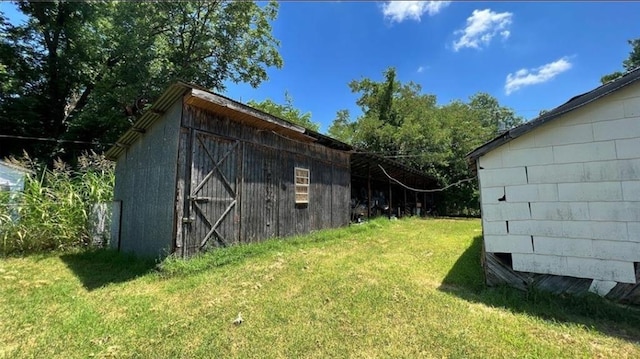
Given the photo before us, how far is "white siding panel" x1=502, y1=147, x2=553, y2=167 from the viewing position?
190 inches

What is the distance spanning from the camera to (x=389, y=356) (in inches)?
118

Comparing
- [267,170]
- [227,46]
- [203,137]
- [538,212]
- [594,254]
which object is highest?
[227,46]

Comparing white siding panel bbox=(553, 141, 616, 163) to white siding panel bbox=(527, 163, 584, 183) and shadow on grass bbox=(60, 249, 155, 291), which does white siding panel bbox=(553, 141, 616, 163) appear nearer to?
white siding panel bbox=(527, 163, 584, 183)

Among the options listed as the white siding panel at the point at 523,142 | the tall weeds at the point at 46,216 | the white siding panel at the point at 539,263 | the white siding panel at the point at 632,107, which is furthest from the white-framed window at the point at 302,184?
the white siding panel at the point at 632,107

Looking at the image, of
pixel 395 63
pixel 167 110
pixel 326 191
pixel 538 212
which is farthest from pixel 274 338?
pixel 395 63

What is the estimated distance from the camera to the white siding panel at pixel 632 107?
4309 millimetres

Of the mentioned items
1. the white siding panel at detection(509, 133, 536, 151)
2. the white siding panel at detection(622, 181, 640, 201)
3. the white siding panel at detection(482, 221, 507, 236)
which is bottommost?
the white siding panel at detection(482, 221, 507, 236)

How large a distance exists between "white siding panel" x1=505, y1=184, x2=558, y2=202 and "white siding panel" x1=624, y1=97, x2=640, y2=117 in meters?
1.38

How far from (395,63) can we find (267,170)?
18.5 m

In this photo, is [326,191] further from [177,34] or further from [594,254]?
[177,34]

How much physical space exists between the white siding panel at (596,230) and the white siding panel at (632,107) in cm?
160

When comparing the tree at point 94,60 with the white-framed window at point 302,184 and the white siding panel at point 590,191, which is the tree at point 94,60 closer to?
the white-framed window at point 302,184

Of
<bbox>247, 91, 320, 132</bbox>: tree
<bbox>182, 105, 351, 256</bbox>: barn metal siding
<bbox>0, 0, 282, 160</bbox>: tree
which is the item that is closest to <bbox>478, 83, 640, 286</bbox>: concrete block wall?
<bbox>182, 105, 351, 256</bbox>: barn metal siding

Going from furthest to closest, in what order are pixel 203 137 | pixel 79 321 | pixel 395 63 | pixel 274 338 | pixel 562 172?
pixel 395 63, pixel 203 137, pixel 562 172, pixel 79 321, pixel 274 338
